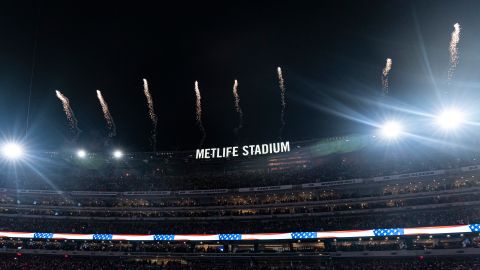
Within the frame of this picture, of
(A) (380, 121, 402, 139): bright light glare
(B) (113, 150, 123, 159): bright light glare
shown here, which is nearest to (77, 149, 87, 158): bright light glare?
(B) (113, 150, 123, 159): bright light glare

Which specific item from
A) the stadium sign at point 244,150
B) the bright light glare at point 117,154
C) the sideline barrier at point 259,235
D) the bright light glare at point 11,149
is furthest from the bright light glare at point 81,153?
the stadium sign at point 244,150

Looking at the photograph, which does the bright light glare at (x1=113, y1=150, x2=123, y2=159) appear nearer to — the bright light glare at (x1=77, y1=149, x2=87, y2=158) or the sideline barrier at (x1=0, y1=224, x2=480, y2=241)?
the bright light glare at (x1=77, y1=149, x2=87, y2=158)

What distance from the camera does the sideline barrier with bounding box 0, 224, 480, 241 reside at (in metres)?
47.6

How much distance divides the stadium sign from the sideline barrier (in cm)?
2036

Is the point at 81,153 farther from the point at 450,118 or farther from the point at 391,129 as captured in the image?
the point at 450,118

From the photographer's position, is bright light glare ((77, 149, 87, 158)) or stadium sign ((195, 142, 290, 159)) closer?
stadium sign ((195, 142, 290, 159))

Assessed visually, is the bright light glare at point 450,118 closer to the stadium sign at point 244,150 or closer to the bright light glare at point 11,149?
the stadium sign at point 244,150

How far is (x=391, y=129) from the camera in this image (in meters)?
65.1

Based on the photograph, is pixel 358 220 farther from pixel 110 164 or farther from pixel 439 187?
pixel 110 164

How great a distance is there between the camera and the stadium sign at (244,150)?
241 feet

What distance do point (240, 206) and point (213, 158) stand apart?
16.5 meters

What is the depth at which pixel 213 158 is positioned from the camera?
255 ft

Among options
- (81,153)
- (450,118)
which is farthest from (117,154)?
(450,118)

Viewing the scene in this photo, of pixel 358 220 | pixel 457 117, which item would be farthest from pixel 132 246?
pixel 457 117
